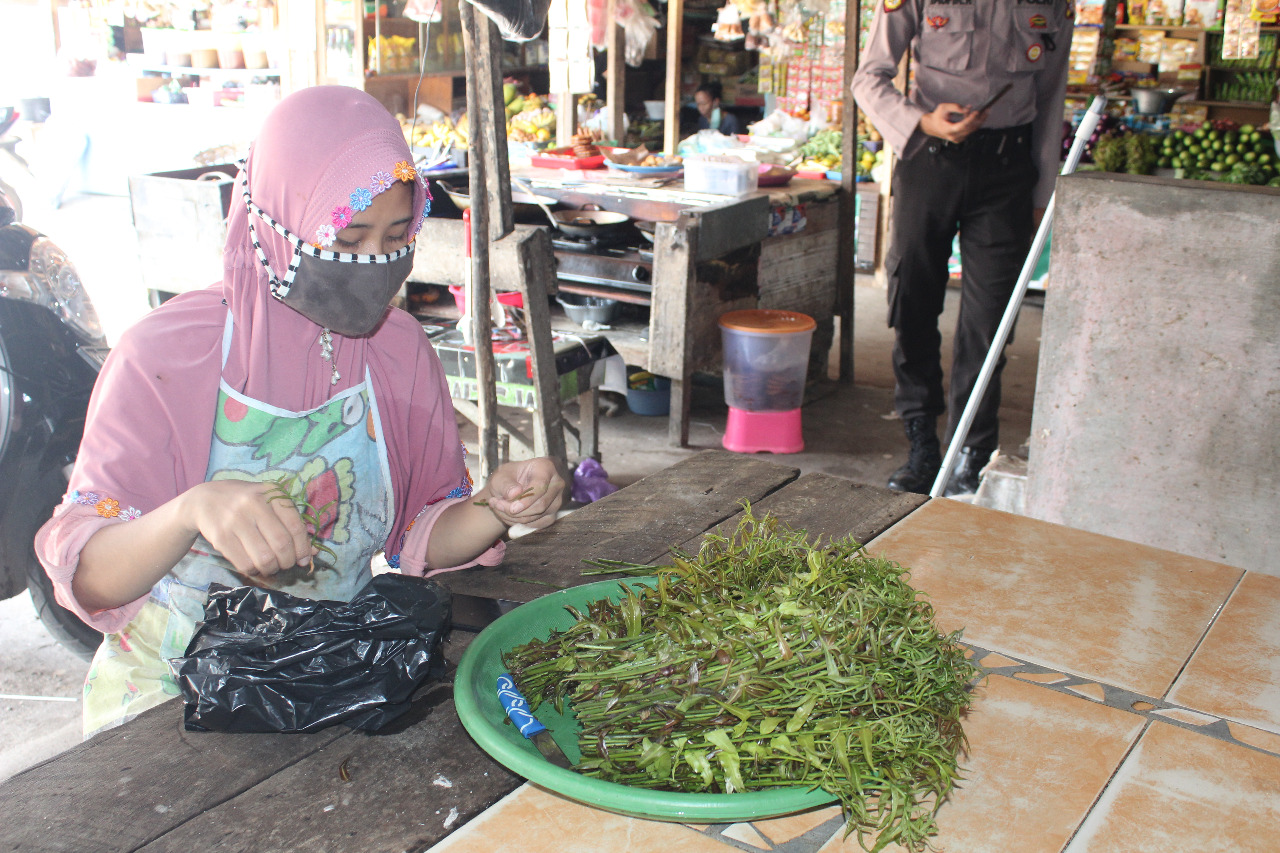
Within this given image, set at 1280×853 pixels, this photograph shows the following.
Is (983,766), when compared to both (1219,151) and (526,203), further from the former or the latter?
(1219,151)

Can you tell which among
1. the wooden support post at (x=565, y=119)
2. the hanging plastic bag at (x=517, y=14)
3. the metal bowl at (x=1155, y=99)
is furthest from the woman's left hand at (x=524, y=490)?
the metal bowl at (x=1155, y=99)

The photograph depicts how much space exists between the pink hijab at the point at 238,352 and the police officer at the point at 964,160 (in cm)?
278

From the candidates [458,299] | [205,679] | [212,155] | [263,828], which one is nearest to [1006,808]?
[263,828]

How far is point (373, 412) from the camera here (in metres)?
1.68

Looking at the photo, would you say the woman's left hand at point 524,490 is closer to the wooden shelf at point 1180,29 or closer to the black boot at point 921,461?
the black boot at point 921,461

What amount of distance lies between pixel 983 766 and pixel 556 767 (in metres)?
0.47

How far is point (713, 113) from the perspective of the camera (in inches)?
312

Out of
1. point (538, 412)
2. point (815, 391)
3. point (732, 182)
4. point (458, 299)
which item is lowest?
point (815, 391)

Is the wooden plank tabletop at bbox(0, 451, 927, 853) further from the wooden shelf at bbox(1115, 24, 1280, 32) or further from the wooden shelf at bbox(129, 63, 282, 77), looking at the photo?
the wooden shelf at bbox(129, 63, 282, 77)

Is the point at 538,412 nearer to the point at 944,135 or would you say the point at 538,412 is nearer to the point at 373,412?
the point at 944,135

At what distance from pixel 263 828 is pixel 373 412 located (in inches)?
31.6

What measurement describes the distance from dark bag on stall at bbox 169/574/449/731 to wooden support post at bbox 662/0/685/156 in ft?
20.1

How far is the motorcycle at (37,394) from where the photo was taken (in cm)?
278

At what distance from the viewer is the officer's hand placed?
12.2 ft
